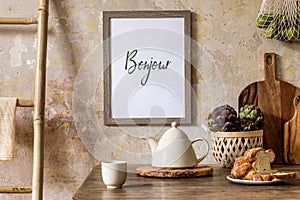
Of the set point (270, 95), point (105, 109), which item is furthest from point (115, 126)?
point (270, 95)

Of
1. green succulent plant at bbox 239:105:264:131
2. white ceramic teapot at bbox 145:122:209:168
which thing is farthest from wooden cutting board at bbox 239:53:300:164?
white ceramic teapot at bbox 145:122:209:168

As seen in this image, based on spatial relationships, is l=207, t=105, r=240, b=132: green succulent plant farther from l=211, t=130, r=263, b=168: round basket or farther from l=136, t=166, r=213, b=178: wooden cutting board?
l=136, t=166, r=213, b=178: wooden cutting board

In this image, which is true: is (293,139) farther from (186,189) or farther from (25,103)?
(25,103)

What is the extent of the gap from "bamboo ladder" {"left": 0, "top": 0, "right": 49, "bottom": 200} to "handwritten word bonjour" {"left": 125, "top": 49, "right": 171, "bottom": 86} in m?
0.29

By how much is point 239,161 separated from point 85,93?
713 mm

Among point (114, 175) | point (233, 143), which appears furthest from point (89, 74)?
point (114, 175)

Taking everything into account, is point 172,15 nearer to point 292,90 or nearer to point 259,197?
point 292,90

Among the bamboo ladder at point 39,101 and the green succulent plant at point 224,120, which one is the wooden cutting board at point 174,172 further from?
the bamboo ladder at point 39,101

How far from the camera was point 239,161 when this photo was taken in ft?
5.16

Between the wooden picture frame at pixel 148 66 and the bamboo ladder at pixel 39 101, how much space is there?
0.70ft

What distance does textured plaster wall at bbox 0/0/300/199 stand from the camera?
2.08 meters

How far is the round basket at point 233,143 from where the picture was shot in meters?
1.80

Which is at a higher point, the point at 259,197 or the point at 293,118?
the point at 293,118

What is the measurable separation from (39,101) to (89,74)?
0.70ft
